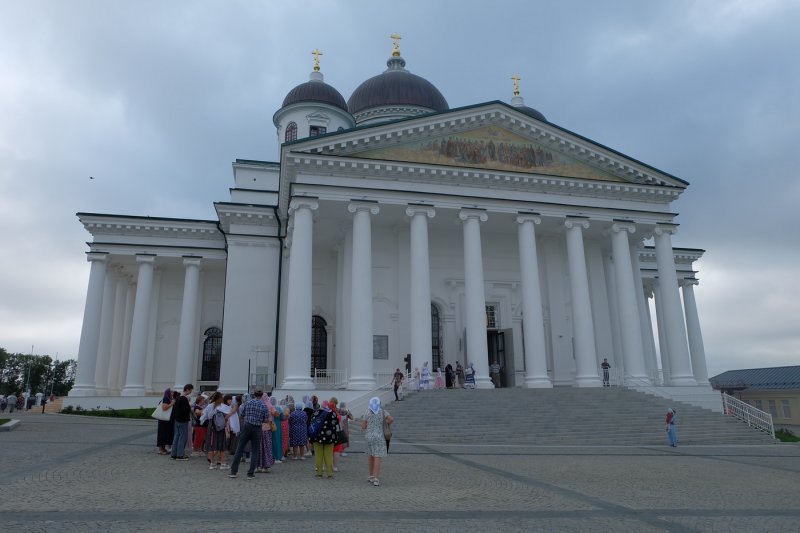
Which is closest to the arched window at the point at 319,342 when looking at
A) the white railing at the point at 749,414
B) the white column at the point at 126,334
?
the white column at the point at 126,334

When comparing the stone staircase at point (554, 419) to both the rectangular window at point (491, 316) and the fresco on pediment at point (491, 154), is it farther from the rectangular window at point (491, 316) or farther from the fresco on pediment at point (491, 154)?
the fresco on pediment at point (491, 154)

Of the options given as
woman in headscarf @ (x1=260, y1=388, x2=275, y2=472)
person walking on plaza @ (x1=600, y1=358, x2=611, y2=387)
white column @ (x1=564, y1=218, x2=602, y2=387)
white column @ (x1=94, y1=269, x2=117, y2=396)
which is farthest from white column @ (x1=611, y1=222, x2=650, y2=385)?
white column @ (x1=94, y1=269, x2=117, y2=396)

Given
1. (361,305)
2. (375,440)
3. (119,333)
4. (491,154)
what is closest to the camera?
(375,440)

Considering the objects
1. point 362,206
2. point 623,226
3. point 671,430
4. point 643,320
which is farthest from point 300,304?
point 643,320

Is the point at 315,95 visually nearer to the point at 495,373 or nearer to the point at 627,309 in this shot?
the point at 495,373

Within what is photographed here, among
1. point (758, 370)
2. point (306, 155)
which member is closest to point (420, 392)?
point (306, 155)

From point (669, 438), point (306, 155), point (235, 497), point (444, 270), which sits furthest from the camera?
point (444, 270)

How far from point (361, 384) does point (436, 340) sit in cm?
637

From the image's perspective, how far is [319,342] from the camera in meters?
29.8

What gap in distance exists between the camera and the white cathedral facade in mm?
23125

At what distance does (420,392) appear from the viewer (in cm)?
2069

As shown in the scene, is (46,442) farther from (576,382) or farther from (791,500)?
(576,382)

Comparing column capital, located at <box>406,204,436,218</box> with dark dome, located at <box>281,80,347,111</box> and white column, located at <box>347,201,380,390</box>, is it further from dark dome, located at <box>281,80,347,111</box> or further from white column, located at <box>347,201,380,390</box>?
dark dome, located at <box>281,80,347,111</box>

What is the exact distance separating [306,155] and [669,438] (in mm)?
16393
